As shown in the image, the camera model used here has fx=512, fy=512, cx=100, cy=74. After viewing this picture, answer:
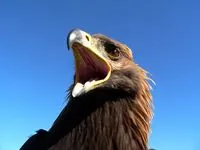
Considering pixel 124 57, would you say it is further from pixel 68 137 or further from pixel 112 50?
pixel 68 137

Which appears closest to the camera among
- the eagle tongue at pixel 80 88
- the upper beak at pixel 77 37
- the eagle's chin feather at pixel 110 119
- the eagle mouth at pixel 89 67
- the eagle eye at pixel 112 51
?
the eagle tongue at pixel 80 88

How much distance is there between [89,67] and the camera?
7.45 m

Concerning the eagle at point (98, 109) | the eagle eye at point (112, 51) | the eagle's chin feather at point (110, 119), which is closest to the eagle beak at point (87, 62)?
the eagle at point (98, 109)

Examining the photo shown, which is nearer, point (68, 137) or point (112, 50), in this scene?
point (68, 137)

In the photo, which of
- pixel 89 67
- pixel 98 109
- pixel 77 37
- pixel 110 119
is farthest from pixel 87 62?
pixel 110 119

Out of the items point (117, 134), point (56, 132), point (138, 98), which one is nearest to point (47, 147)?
point (56, 132)

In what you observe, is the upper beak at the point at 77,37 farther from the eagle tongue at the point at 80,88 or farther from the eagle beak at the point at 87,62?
the eagle tongue at the point at 80,88

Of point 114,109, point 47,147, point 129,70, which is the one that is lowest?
point 47,147

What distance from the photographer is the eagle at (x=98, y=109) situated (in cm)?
692

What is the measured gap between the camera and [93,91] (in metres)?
7.13

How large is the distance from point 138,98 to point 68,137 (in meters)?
1.28

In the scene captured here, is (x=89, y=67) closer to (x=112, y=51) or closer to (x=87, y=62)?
(x=87, y=62)

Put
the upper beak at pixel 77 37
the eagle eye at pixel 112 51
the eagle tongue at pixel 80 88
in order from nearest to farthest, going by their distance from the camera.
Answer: the eagle tongue at pixel 80 88 < the upper beak at pixel 77 37 < the eagle eye at pixel 112 51

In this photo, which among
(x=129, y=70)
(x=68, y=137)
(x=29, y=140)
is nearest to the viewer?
(x=68, y=137)
